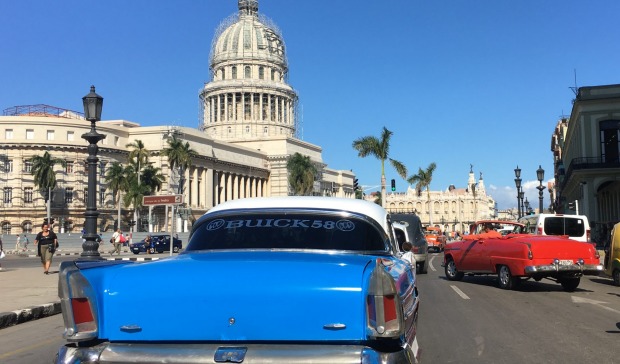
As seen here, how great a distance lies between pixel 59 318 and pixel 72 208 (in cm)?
7714

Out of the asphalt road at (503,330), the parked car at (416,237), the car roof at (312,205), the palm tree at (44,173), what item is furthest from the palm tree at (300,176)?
the car roof at (312,205)

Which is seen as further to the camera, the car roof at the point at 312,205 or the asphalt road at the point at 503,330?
the asphalt road at the point at 503,330

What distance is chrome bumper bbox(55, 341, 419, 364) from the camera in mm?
3238

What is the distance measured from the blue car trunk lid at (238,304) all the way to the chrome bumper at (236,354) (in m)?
0.05

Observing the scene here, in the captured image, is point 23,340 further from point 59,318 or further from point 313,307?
point 313,307

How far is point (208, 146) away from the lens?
105 m

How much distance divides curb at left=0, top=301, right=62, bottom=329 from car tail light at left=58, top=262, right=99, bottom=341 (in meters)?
7.47

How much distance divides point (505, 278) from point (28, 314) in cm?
1067

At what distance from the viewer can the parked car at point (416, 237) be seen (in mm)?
19714

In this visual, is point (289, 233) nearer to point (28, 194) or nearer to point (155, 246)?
point (155, 246)

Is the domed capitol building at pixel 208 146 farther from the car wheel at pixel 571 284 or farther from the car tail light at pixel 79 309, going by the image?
the car tail light at pixel 79 309

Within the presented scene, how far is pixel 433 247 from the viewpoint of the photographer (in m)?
44.7

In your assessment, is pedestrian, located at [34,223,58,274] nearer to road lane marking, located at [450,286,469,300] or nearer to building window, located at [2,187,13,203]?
road lane marking, located at [450,286,469,300]

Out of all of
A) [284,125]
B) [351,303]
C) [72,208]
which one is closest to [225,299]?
[351,303]
